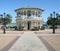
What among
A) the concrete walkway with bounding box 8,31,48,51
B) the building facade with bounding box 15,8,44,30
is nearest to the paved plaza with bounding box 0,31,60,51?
the concrete walkway with bounding box 8,31,48,51

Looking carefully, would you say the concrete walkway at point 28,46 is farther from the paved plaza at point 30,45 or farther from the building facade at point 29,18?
the building facade at point 29,18

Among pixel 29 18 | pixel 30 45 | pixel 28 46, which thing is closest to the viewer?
pixel 28 46

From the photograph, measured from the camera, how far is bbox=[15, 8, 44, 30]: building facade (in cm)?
6512

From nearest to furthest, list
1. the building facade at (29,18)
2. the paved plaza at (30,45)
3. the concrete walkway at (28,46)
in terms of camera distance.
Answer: the concrete walkway at (28,46), the paved plaza at (30,45), the building facade at (29,18)

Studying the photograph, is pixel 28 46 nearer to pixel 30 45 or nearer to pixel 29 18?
pixel 30 45

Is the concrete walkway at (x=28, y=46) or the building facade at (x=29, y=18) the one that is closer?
the concrete walkway at (x=28, y=46)

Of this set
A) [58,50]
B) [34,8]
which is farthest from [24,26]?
[58,50]

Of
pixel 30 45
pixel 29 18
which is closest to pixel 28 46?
pixel 30 45

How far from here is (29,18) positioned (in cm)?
6538

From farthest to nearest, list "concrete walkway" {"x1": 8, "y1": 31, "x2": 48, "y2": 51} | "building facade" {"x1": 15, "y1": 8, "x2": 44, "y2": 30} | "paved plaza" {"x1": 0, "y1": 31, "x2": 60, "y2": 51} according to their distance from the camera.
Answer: "building facade" {"x1": 15, "y1": 8, "x2": 44, "y2": 30} → "paved plaza" {"x1": 0, "y1": 31, "x2": 60, "y2": 51} → "concrete walkway" {"x1": 8, "y1": 31, "x2": 48, "y2": 51}

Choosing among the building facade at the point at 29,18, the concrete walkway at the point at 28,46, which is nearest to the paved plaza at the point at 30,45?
the concrete walkway at the point at 28,46

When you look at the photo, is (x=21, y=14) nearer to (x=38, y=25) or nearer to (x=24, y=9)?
(x=24, y=9)

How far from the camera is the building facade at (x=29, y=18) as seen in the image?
65.1 m

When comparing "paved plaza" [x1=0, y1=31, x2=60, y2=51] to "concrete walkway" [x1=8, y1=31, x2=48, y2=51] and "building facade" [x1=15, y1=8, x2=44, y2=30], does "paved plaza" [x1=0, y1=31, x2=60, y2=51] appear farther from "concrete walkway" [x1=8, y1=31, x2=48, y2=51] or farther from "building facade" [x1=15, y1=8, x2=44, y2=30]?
"building facade" [x1=15, y1=8, x2=44, y2=30]
